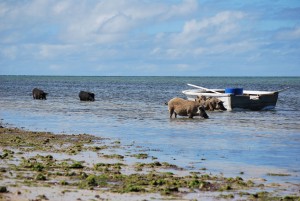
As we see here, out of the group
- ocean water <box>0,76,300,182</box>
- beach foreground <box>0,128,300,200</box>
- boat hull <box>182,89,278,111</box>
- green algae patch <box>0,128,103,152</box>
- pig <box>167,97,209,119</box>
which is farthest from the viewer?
boat hull <box>182,89,278,111</box>

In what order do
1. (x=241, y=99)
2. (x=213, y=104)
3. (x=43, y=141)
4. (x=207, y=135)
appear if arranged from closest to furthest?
(x=43, y=141) → (x=207, y=135) → (x=213, y=104) → (x=241, y=99)

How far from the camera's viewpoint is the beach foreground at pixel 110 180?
10742 mm

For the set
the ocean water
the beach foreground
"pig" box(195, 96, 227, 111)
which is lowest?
the ocean water

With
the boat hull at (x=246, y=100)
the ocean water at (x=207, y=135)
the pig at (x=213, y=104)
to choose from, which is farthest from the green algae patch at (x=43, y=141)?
the boat hull at (x=246, y=100)

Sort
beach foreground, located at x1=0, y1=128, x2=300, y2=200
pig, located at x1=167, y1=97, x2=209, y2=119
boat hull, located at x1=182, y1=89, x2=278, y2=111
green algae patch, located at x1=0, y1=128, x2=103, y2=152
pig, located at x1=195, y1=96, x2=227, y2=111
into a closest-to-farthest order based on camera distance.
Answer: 1. beach foreground, located at x1=0, y1=128, x2=300, y2=200
2. green algae patch, located at x1=0, y1=128, x2=103, y2=152
3. pig, located at x1=167, y1=97, x2=209, y2=119
4. pig, located at x1=195, y1=96, x2=227, y2=111
5. boat hull, located at x1=182, y1=89, x2=278, y2=111

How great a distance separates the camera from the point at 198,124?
1034 inches

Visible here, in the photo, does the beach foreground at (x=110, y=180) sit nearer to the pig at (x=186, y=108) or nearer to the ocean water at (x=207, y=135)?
the ocean water at (x=207, y=135)

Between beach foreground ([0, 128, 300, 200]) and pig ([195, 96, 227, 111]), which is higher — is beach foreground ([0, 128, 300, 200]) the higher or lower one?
the lower one

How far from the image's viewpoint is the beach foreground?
35.2 ft

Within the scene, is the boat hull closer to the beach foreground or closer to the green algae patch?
the green algae patch

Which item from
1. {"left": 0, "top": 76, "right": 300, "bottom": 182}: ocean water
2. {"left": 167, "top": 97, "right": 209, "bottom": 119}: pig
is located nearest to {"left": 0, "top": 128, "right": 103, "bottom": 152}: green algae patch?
{"left": 0, "top": 76, "right": 300, "bottom": 182}: ocean water

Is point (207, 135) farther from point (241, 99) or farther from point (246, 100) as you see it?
point (246, 100)

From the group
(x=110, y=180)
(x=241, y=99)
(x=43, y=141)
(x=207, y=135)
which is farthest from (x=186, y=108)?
(x=110, y=180)

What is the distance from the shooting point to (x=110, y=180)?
39.6 ft
